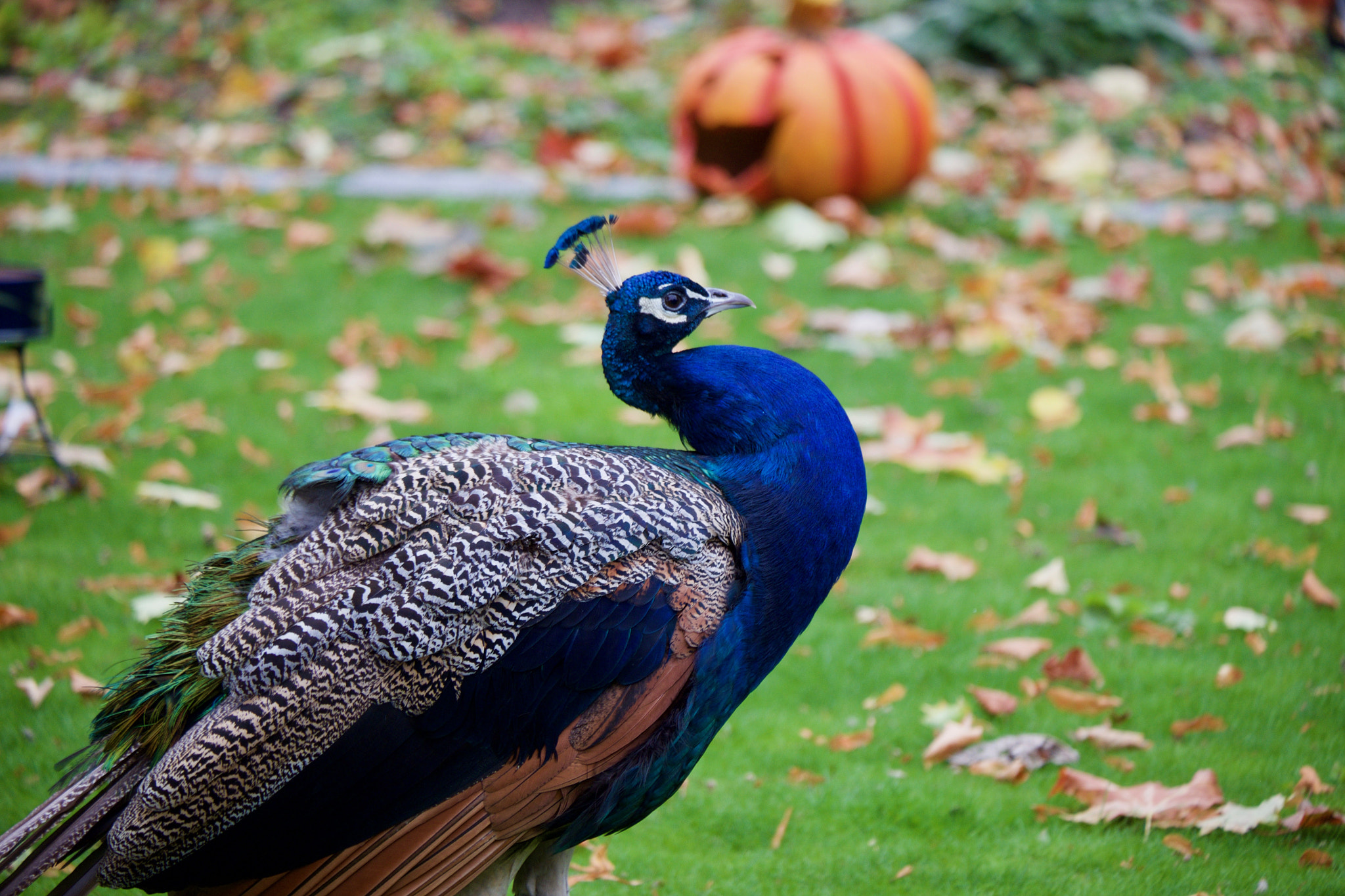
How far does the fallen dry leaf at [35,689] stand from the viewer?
11.2ft

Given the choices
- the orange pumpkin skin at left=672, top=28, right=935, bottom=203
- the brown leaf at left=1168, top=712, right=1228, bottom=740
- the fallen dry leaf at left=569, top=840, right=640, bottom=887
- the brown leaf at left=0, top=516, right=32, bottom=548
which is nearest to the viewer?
the fallen dry leaf at left=569, top=840, right=640, bottom=887

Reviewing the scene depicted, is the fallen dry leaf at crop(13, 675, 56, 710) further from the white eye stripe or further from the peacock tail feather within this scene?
the white eye stripe

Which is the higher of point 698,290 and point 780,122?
point 698,290

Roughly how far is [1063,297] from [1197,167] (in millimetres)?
2410

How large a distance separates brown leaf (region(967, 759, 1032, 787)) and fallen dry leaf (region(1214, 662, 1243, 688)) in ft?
2.29

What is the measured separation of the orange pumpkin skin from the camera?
6.96 m

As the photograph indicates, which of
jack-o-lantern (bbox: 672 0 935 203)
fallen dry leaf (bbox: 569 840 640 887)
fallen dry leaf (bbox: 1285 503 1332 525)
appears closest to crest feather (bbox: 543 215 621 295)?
fallen dry leaf (bbox: 569 840 640 887)

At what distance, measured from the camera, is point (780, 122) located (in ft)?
23.1

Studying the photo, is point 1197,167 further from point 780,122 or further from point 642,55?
point 642,55

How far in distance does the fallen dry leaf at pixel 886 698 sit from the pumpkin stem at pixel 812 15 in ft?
16.2

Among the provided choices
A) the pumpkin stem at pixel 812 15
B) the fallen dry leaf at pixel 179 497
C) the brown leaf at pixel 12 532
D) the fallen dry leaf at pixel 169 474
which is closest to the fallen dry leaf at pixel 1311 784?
the fallen dry leaf at pixel 179 497

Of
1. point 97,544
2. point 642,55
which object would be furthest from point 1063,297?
point 642,55

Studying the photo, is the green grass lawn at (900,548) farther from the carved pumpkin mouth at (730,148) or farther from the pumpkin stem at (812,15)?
the pumpkin stem at (812,15)

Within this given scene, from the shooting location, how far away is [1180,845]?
2885mm
